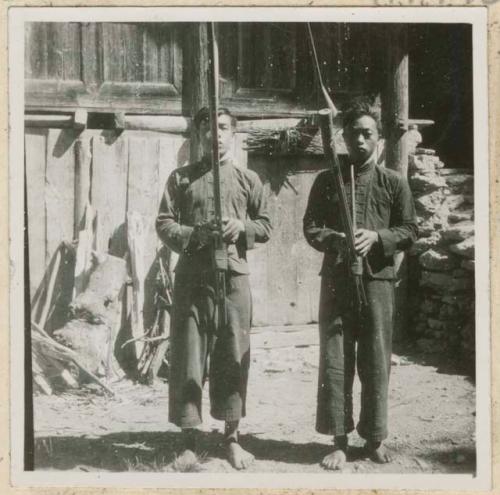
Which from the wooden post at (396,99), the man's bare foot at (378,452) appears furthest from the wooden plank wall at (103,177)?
the man's bare foot at (378,452)

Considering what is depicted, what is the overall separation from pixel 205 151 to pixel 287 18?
622mm

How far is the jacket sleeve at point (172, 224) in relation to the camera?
9.37 ft

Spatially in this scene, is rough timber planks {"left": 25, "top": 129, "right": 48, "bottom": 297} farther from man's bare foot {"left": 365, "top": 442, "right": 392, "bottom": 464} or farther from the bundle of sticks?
man's bare foot {"left": 365, "top": 442, "right": 392, "bottom": 464}

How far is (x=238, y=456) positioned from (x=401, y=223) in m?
1.16

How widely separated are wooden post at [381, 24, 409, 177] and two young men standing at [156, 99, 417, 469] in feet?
3.94

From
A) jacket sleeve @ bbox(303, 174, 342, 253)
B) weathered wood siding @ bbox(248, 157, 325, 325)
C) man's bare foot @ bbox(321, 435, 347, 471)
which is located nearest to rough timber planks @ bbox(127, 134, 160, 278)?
weathered wood siding @ bbox(248, 157, 325, 325)

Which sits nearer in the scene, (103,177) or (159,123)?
(103,177)

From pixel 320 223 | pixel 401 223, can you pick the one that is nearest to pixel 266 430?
pixel 320 223

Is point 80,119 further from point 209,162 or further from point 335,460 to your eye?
point 335,460

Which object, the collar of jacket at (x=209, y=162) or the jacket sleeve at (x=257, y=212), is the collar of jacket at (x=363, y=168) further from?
the collar of jacket at (x=209, y=162)

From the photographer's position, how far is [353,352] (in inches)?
114

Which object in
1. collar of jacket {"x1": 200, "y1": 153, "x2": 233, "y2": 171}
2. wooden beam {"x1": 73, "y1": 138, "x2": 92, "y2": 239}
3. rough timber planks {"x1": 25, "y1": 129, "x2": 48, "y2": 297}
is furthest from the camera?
wooden beam {"x1": 73, "y1": 138, "x2": 92, "y2": 239}

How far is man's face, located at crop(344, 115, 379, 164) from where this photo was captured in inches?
111

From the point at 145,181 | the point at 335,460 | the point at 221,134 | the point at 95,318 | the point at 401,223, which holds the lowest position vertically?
the point at 335,460
